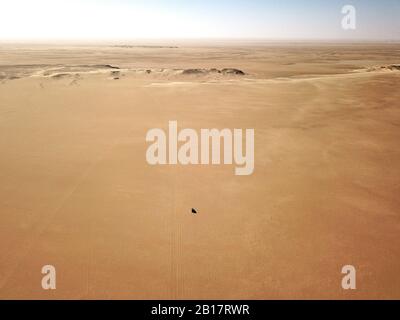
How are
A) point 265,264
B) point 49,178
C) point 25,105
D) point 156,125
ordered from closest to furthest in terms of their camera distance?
point 265,264 < point 49,178 < point 156,125 < point 25,105

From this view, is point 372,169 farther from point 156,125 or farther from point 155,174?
point 156,125

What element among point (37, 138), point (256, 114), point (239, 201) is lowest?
point (239, 201)

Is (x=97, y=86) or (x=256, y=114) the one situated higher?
(x=97, y=86)

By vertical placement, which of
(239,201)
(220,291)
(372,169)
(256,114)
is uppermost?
(256,114)

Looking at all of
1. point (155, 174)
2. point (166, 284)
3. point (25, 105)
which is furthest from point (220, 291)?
point (25, 105)

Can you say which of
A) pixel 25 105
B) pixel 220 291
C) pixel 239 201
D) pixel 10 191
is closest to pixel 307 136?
pixel 239 201

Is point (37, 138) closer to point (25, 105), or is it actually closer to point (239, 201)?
point (25, 105)

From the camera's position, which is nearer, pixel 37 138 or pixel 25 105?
pixel 37 138

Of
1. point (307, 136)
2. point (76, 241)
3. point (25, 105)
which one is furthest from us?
point (25, 105)

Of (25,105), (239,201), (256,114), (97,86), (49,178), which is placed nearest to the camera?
(239,201)
